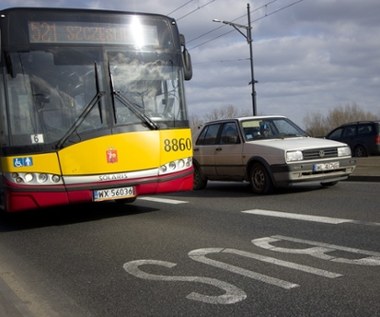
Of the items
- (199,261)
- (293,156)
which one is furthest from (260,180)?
(199,261)

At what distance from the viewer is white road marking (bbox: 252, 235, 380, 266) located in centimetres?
576

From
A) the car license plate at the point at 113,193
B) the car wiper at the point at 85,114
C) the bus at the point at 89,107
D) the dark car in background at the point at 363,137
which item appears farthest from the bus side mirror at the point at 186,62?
the dark car in background at the point at 363,137

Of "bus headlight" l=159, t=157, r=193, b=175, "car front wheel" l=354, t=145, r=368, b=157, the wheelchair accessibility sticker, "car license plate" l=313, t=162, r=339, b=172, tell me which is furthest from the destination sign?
"car front wheel" l=354, t=145, r=368, b=157

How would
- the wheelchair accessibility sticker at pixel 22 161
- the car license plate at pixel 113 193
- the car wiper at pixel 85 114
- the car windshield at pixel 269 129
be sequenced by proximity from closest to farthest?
the wheelchair accessibility sticker at pixel 22 161 → the car wiper at pixel 85 114 → the car license plate at pixel 113 193 → the car windshield at pixel 269 129

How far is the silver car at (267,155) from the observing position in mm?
11281

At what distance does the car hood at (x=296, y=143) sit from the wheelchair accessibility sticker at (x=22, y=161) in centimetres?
529

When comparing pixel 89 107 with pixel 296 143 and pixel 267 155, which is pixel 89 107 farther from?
pixel 296 143

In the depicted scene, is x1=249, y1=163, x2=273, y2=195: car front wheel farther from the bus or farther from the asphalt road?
the bus

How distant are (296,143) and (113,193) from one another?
4666 millimetres

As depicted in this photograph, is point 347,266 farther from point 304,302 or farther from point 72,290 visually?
point 72,290

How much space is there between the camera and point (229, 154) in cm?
1284

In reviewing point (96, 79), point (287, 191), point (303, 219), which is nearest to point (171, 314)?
point (303, 219)

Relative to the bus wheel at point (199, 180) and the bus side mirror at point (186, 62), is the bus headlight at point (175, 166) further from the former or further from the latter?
the bus wheel at point (199, 180)

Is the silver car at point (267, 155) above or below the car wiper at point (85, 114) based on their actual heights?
below
